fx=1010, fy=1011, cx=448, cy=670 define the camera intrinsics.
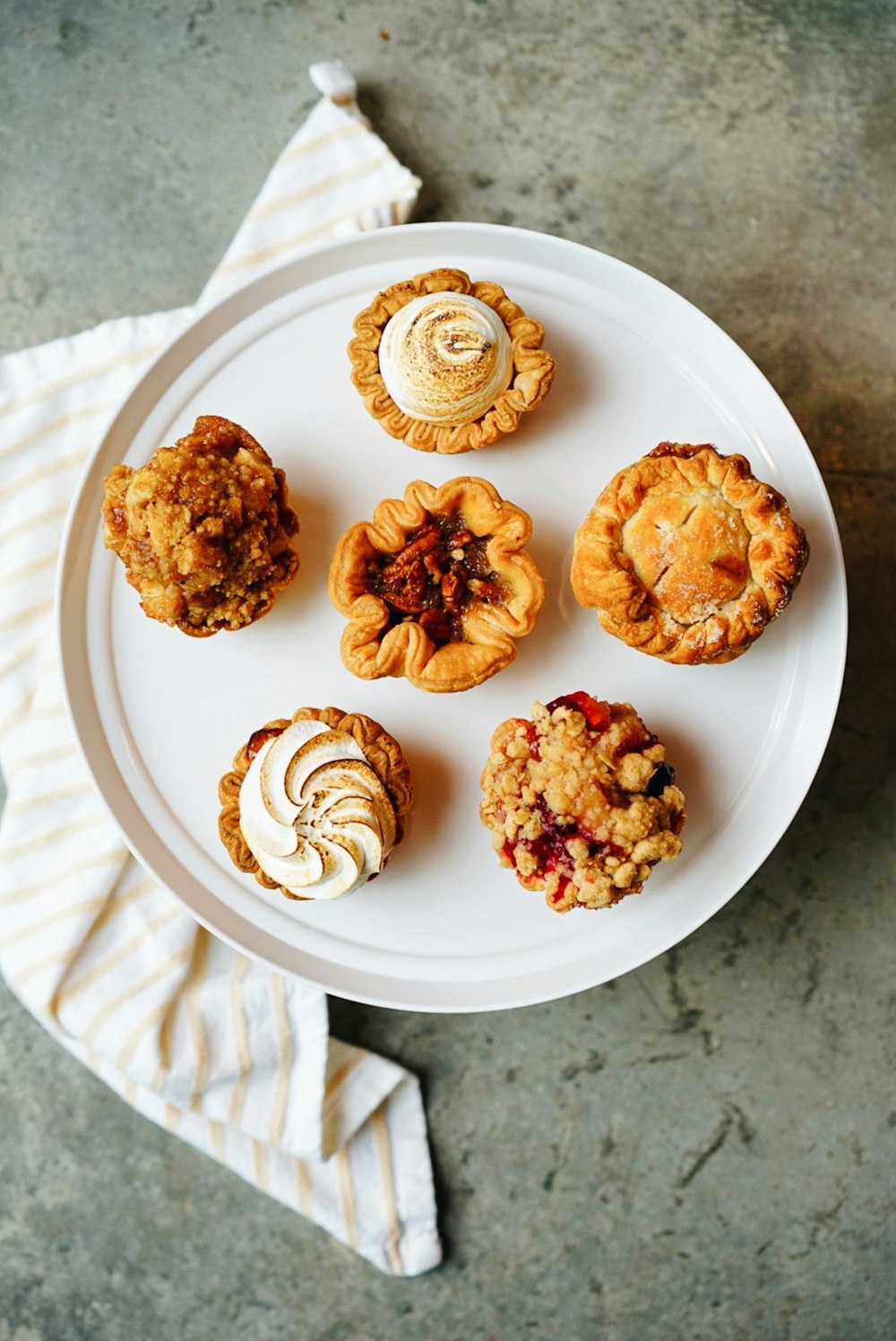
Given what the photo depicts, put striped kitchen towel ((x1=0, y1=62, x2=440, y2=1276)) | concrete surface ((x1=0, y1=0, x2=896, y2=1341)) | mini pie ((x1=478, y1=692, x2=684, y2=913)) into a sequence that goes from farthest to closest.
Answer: concrete surface ((x1=0, y1=0, x2=896, y2=1341)), striped kitchen towel ((x1=0, y1=62, x2=440, y2=1276)), mini pie ((x1=478, y1=692, x2=684, y2=913))

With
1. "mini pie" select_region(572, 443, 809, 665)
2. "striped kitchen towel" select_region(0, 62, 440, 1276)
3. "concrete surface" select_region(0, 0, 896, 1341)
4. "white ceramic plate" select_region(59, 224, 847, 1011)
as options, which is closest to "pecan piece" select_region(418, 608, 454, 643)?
"white ceramic plate" select_region(59, 224, 847, 1011)

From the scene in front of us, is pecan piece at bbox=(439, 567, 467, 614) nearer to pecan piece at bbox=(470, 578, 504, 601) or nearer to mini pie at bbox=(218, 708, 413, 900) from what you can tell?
pecan piece at bbox=(470, 578, 504, 601)

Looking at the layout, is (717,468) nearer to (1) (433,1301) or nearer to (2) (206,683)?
(2) (206,683)

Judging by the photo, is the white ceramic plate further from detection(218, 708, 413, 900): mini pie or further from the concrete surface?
the concrete surface

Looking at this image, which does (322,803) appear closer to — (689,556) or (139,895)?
(139,895)

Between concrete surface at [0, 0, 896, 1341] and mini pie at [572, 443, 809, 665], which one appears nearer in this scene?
mini pie at [572, 443, 809, 665]

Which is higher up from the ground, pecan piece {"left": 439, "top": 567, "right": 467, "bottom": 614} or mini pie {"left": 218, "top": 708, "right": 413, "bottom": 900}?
pecan piece {"left": 439, "top": 567, "right": 467, "bottom": 614}

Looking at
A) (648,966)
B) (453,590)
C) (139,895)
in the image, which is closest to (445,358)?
(453,590)

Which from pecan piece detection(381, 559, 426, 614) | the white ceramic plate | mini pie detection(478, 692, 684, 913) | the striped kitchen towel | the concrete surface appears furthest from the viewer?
the concrete surface
